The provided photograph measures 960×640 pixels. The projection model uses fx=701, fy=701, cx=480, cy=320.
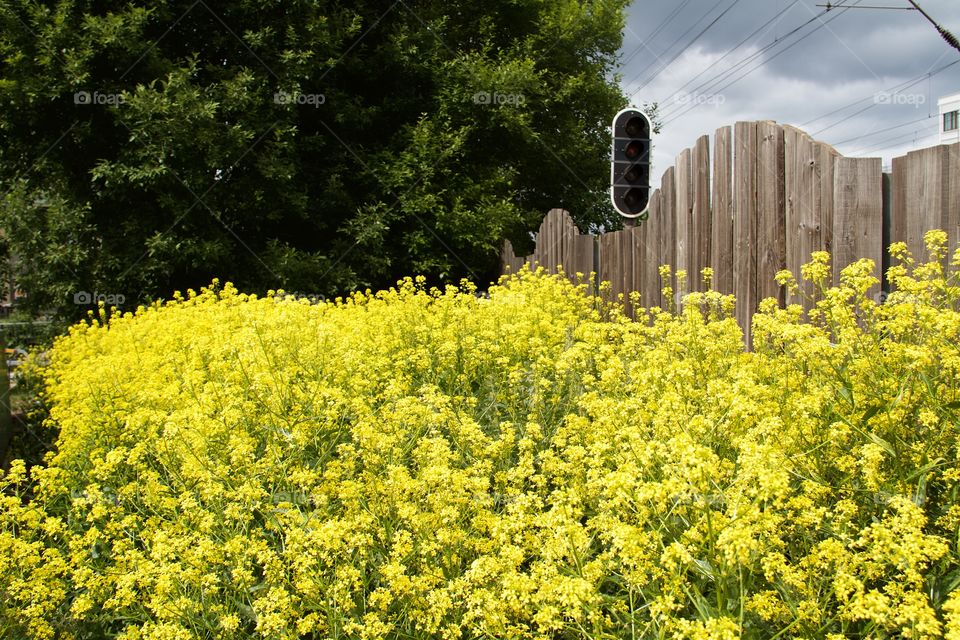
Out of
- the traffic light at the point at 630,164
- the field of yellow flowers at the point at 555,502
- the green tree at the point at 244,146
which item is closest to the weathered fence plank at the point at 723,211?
the field of yellow flowers at the point at 555,502

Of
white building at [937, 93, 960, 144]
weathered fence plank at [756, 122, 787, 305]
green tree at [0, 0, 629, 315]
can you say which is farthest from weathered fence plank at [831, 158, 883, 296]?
white building at [937, 93, 960, 144]

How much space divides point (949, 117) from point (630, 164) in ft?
221

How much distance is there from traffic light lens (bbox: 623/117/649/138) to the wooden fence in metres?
1.67

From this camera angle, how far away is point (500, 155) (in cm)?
1450

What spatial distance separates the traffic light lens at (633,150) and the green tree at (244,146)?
12.8ft

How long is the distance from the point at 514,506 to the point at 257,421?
164 centimetres

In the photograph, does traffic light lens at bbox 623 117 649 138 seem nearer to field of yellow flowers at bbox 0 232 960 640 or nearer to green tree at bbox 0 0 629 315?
green tree at bbox 0 0 629 315

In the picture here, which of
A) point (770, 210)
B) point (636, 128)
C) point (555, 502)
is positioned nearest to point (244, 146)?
point (636, 128)

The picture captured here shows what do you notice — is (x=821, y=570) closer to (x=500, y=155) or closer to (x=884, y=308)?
(x=884, y=308)

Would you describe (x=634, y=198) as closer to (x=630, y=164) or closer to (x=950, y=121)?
(x=630, y=164)

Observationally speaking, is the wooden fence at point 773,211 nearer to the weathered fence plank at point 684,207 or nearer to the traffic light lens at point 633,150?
the weathered fence plank at point 684,207

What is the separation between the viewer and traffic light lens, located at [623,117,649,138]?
26.0 ft

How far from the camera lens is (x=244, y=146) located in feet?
33.9

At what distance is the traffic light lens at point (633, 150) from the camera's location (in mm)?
7891
